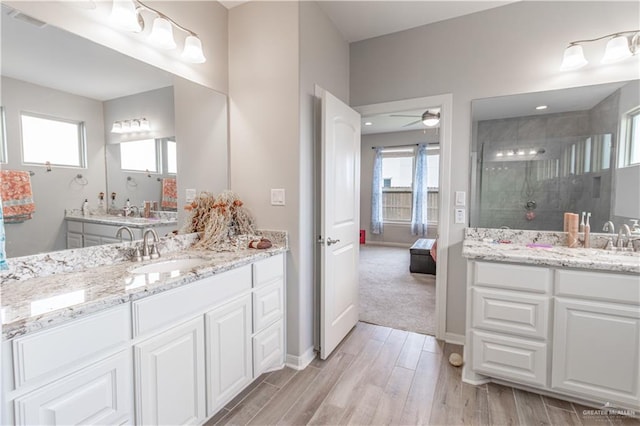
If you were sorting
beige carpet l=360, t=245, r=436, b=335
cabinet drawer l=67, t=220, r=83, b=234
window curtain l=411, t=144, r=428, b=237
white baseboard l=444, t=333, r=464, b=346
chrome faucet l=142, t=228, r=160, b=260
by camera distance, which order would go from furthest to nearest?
window curtain l=411, t=144, r=428, b=237 → beige carpet l=360, t=245, r=436, b=335 → white baseboard l=444, t=333, r=464, b=346 → chrome faucet l=142, t=228, r=160, b=260 → cabinet drawer l=67, t=220, r=83, b=234

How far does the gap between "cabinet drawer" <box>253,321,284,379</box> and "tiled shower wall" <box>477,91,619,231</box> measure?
1.87 metres

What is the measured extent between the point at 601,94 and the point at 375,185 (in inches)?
204

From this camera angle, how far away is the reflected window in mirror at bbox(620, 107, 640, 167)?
2020mm

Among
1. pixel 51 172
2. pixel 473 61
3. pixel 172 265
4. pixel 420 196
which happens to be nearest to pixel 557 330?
pixel 473 61

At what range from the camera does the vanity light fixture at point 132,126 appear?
1.74m

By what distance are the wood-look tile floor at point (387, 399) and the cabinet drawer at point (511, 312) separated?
0.44 m

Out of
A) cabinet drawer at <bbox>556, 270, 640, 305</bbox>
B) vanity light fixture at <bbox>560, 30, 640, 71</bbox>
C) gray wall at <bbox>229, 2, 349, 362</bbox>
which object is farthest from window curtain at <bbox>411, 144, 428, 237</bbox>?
cabinet drawer at <bbox>556, 270, 640, 305</bbox>

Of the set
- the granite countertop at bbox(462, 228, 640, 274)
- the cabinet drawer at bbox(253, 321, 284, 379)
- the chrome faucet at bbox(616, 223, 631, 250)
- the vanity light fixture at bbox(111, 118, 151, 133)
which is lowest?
the cabinet drawer at bbox(253, 321, 284, 379)

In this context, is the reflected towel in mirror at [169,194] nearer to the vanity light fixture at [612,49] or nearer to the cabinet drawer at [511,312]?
the cabinet drawer at [511,312]

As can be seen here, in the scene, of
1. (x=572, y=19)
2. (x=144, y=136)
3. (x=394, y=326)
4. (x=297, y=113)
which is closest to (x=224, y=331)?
(x=144, y=136)

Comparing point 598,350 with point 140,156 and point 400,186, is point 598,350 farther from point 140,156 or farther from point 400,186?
point 400,186

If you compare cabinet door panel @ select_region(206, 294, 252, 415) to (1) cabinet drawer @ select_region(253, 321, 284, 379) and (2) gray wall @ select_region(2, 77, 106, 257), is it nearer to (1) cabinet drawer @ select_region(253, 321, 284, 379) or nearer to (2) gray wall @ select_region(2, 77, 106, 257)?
(1) cabinet drawer @ select_region(253, 321, 284, 379)

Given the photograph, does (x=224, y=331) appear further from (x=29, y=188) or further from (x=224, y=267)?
(x=29, y=188)

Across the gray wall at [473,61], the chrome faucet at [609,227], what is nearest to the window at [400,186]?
the gray wall at [473,61]
